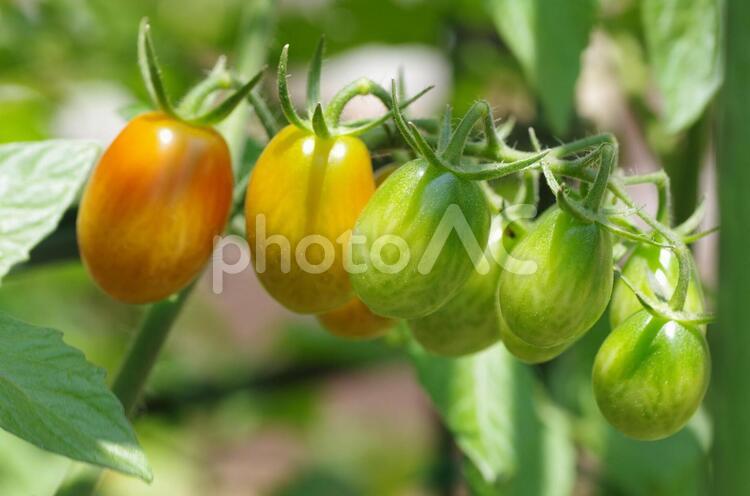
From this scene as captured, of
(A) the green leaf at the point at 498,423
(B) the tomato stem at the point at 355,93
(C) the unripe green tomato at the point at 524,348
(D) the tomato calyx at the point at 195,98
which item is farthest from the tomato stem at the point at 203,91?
(A) the green leaf at the point at 498,423

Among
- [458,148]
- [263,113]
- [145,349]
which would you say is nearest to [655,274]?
[458,148]

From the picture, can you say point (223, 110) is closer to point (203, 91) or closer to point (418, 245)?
point (203, 91)

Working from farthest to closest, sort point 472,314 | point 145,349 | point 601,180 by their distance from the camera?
point 145,349 → point 472,314 → point 601,180

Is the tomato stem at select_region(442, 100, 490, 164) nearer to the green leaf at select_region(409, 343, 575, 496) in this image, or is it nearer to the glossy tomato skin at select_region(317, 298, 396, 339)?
the glossy tomato skin at select_region(317, 298, 396, 339)

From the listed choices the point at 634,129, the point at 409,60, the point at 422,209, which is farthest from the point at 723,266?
the point at 409,60

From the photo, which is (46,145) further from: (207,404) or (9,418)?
(207,404)
